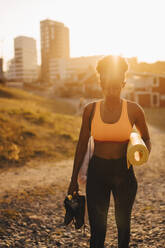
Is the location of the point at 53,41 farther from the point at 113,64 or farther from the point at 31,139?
the point at 113,64

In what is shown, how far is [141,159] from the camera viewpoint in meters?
2.17

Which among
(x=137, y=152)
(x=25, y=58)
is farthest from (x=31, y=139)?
(x=25, y=58)

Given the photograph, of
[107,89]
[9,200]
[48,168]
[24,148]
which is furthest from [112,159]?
[24,148]

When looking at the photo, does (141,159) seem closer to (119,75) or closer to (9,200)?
(119,75)

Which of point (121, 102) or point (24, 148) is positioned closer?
point (121, 102)

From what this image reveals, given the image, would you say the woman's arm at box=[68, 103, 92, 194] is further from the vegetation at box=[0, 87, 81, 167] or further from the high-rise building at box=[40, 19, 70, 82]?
the high-rise building at box=[40, 19, 70, 82]

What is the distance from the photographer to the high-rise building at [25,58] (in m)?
137

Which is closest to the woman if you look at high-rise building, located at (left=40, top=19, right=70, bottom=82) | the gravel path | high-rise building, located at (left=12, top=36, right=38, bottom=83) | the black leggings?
the black leggings

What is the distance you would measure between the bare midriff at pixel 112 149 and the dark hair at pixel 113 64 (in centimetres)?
67

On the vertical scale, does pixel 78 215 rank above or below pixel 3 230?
above

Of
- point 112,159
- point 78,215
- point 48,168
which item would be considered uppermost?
point 112,159

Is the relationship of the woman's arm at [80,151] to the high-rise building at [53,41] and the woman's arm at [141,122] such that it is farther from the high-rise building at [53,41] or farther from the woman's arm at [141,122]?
the high-rise building at [53,41]

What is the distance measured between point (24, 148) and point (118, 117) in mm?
9185

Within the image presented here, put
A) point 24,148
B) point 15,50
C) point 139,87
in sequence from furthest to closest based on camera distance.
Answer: point 15,50 → point 139,87 → point 24,148
